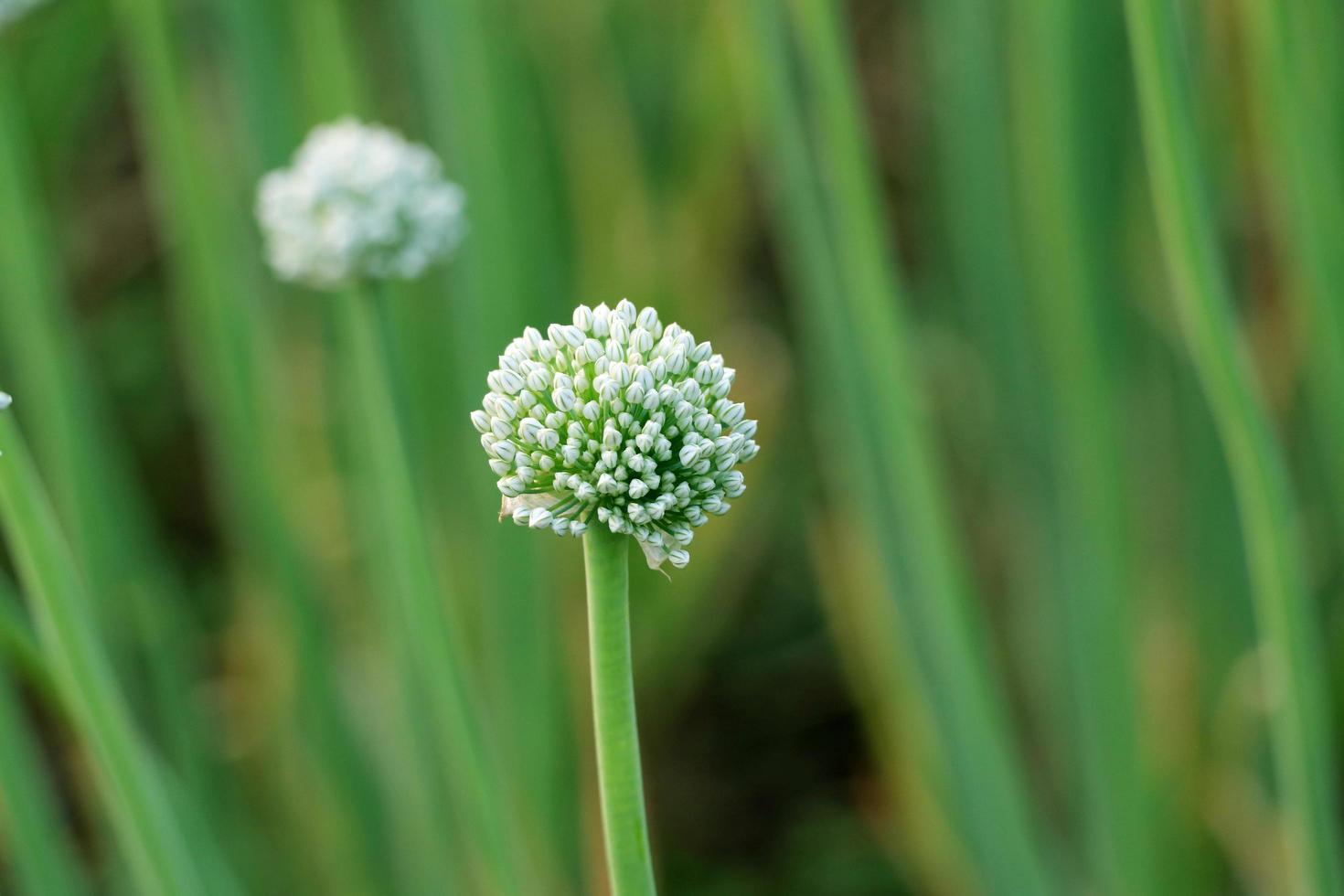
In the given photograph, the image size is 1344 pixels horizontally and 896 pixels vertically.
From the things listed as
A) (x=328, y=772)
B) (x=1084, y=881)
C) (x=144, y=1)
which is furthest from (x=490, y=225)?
(x=1084, y=881)

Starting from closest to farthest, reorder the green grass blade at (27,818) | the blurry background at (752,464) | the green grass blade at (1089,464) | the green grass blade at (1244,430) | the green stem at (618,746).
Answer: the green stem at (618,746), the green grass blade at (1244,430), the green grass blade at (27,818), the blurry background at (752,464), the green grass blade at (1089,464)

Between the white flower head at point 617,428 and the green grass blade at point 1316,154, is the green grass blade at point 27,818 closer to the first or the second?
the white flower head at point 617,428


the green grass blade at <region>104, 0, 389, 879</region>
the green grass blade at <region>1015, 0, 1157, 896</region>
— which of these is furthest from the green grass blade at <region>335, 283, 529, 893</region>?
the green grass blade at <region>1015, 0, 1157, 896</region>

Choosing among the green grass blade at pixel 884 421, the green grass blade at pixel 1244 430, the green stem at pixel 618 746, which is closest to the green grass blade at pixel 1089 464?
the green grass blade at pixel 884 421

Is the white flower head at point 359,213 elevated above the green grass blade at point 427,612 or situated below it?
above

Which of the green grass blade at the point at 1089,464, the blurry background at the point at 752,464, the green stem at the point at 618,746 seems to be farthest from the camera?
the green grass blade at the point at 1089,464

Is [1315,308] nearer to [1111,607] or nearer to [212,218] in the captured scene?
[1111,607]
